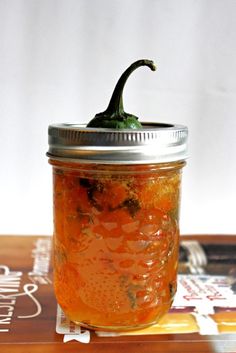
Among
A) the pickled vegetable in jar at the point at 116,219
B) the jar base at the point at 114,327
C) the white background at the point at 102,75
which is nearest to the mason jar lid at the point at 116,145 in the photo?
the pickled vegetable in jar at the point at 116,219

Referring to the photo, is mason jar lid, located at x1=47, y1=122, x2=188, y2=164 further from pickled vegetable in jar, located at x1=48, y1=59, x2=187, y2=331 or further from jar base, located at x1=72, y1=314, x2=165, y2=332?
jar base, located at x1=72, y1=314, x2=165, y2=332

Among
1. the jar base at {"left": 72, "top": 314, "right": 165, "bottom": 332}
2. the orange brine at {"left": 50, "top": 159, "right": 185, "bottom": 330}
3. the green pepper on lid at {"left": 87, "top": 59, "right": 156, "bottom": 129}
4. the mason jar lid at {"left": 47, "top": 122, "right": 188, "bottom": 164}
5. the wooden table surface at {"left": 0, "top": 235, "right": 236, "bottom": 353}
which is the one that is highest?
the green pepper on lid at {"left": 87, "top": 59, "right": 156, "bottom": 129}

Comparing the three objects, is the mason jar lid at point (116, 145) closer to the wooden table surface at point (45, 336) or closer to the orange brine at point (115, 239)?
the orange brine at point (115, 239)

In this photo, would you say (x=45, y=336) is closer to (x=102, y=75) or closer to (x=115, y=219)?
(x=115, y=219)

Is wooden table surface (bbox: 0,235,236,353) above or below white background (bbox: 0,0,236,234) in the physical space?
below

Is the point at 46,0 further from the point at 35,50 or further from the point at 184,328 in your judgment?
the point at 184,328

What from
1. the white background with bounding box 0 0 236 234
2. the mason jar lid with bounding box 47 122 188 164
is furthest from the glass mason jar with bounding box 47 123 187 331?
the white background with bounding box 0 0 236 234
